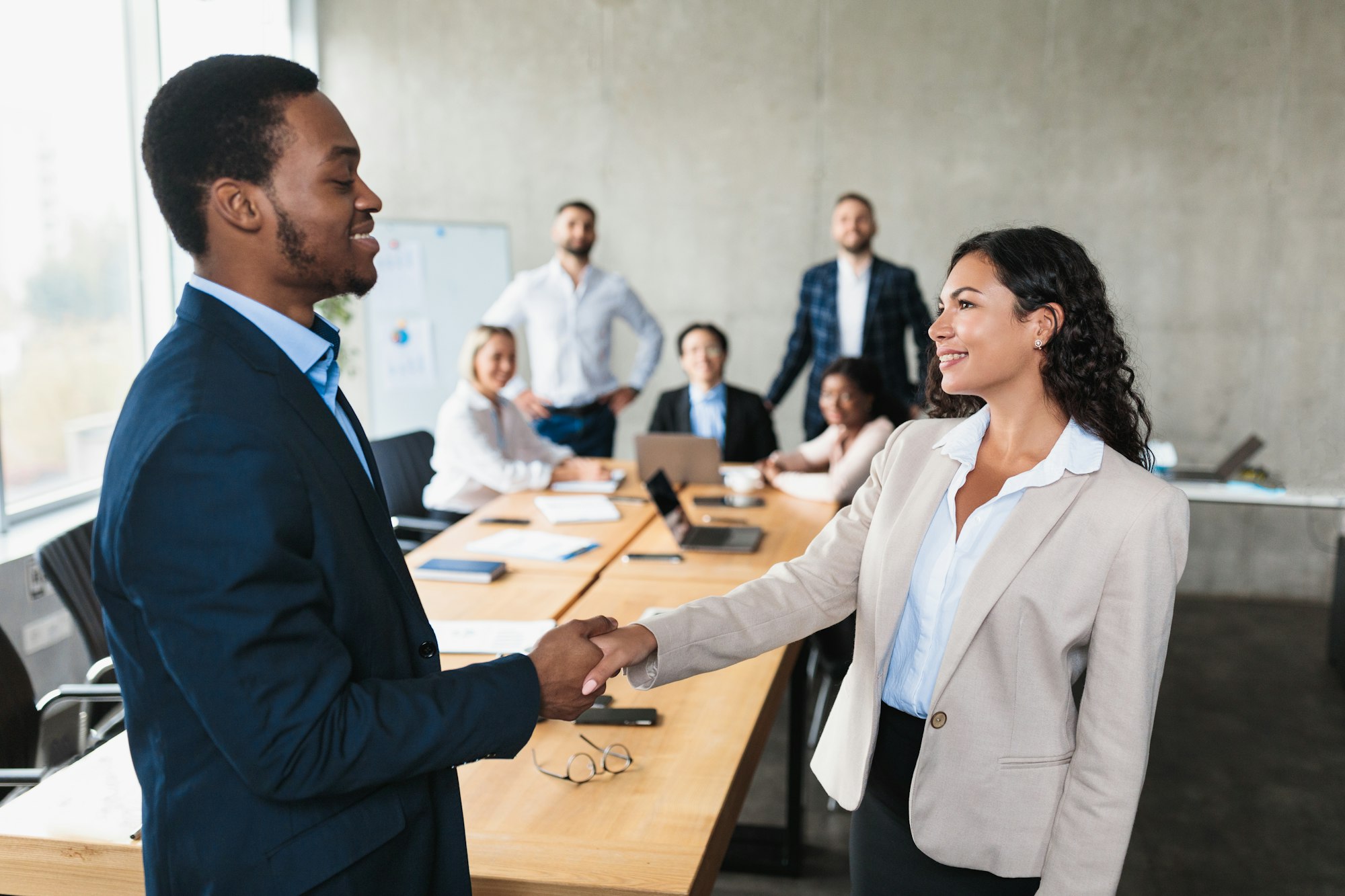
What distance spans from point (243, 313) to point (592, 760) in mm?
1094

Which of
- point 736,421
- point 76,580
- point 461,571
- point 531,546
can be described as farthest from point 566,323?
point 76,580

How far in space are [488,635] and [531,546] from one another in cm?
93

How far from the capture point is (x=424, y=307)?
6531mm

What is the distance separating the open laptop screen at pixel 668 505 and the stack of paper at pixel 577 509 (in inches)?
18.9

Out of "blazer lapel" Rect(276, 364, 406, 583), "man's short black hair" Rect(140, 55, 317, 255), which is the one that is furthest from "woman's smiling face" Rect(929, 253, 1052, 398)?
"man's short black hair" Rect(140, 55, 317, 255)

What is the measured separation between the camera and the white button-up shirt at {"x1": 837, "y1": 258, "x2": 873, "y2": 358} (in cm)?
555

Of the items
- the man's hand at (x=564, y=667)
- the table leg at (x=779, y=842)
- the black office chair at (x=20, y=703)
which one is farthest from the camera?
the table leg at (x=779, y=842)

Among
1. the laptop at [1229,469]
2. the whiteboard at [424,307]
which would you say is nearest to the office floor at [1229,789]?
the laptop at [1229,469]

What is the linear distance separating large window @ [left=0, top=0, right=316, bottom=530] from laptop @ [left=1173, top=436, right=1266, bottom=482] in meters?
4.95

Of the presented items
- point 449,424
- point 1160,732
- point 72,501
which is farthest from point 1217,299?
point 72,501

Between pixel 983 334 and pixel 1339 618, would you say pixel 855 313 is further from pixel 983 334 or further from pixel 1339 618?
pixel 983 334

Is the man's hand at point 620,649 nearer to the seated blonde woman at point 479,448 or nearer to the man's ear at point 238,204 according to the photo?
the man's ear at point 238,204

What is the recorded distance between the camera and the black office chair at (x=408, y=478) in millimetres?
4512

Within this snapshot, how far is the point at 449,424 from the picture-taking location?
178 inches
